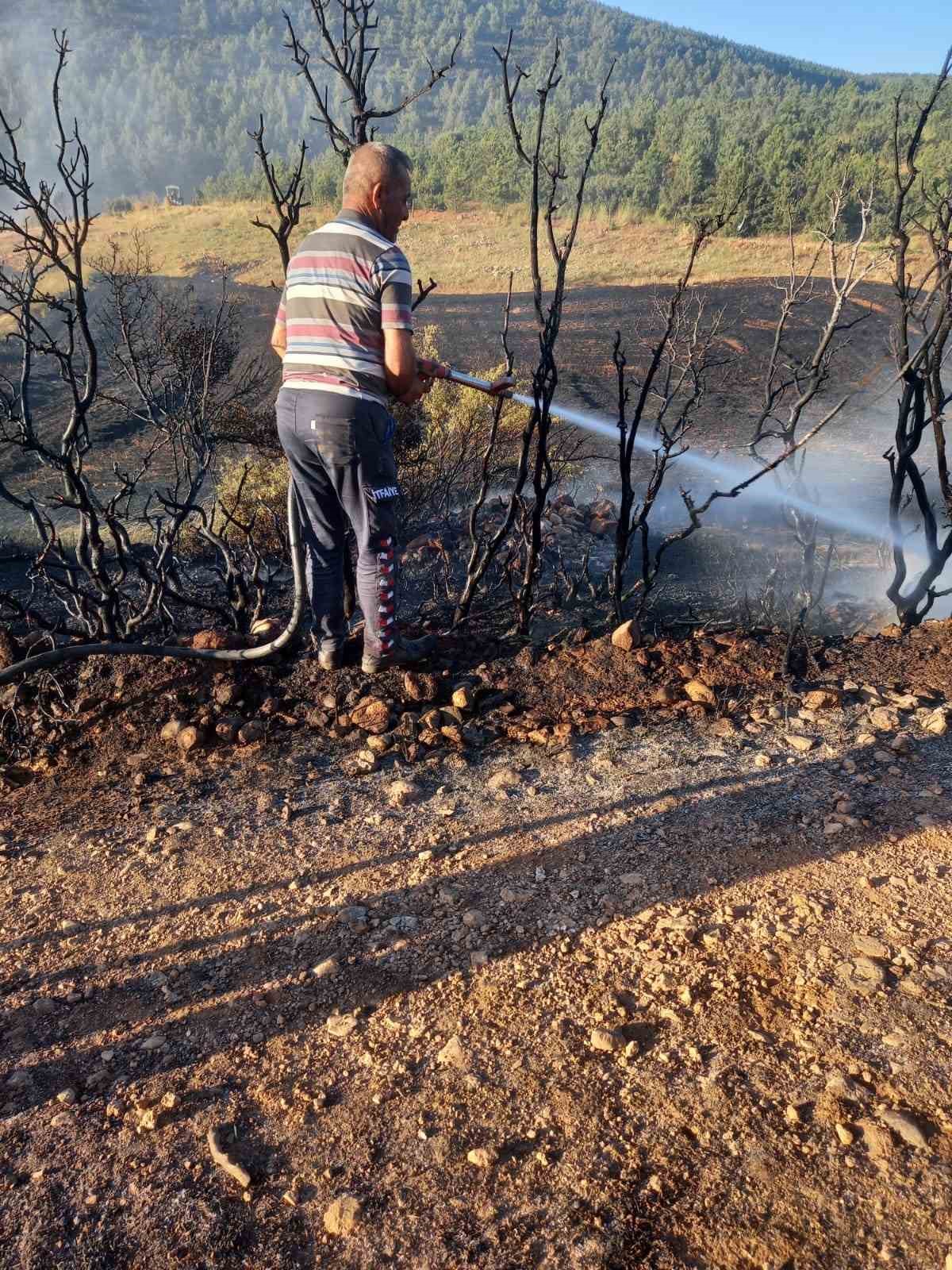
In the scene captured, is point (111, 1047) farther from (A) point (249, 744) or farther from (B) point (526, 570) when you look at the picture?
(B) point (526, 570)

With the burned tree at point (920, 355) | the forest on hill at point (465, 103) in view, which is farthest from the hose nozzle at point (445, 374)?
the burned tree at point (920, 355)

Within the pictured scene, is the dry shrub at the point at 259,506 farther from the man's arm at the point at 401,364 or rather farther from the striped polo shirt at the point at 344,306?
the man's arm at the point at 401,364

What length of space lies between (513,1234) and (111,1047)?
1035 mm

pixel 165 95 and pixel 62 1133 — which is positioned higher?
pixel 165 95

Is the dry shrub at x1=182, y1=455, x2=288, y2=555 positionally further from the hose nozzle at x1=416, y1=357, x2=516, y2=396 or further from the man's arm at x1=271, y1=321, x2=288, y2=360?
the hose nozzle at x1=416, y1=357, x2=516, y2=396

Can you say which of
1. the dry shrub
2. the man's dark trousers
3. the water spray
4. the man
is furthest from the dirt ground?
the dry shrub

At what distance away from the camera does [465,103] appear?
75.5 meters

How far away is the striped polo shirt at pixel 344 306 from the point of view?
267 cm

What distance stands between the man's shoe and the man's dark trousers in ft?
0.11

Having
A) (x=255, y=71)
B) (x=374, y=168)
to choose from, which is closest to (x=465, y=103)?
(x=255, y=71)

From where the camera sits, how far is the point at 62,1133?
175 centimetres

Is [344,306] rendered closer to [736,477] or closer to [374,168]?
[374,168]

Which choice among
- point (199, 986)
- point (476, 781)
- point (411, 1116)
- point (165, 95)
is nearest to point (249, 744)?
point (476, 781)

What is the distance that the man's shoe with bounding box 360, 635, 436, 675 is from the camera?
3381mm
